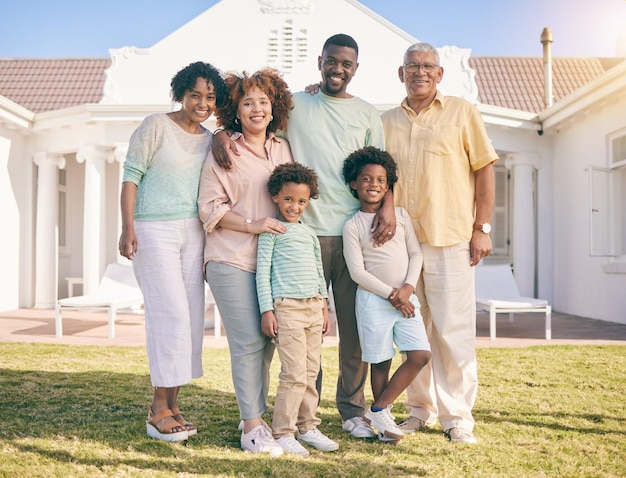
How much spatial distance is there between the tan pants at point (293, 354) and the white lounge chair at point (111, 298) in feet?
17.9

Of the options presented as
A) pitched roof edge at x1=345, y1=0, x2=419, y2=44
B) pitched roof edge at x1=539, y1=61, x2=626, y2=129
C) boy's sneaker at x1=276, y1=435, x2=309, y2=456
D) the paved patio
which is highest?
pitched roof edge at x1=345, y1=0, x2=419, y2=44

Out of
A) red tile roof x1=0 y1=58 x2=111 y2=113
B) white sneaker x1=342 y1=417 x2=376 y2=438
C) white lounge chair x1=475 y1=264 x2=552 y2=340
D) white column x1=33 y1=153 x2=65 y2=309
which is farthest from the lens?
red tile roof x1=0 y1=58 x2=111 y2=113

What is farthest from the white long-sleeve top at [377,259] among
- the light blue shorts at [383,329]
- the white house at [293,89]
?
the white house at [293,89]

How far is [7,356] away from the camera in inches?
258

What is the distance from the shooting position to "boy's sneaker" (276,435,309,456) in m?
3.26

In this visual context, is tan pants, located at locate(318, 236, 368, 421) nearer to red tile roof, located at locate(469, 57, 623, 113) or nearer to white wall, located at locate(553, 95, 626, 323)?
white wall, located at locate(553, 95, 626, 323)

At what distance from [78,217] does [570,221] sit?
35.2ft

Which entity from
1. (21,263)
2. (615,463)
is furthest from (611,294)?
(21,263)

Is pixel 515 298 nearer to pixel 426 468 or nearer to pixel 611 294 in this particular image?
pixel 611 294

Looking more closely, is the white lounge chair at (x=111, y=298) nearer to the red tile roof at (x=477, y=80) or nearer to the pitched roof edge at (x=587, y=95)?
the pitched roof edge at (x=587, y=95)

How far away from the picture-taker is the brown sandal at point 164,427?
3.53 metres

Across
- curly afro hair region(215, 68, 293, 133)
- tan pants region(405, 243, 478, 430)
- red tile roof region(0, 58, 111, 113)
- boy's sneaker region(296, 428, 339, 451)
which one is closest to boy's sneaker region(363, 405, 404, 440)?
boy's sneaker region(296, 428, 339, 451)

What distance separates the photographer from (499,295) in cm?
935

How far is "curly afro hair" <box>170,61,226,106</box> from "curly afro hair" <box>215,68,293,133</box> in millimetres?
38
